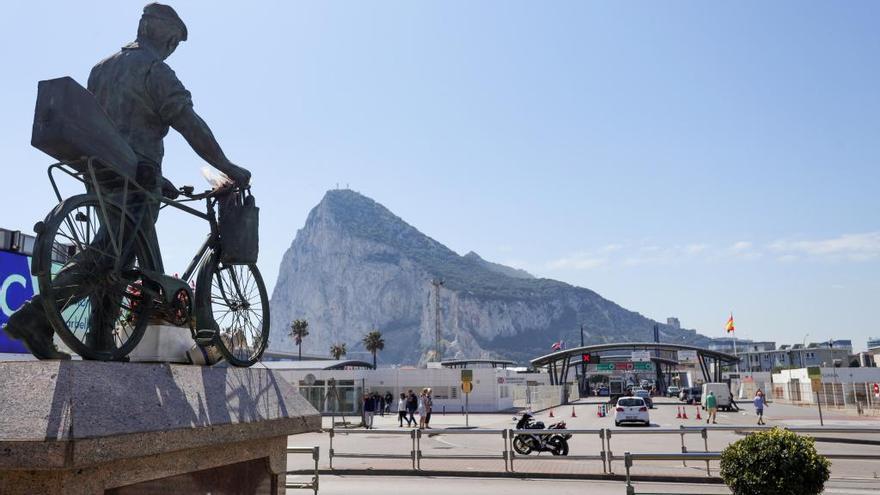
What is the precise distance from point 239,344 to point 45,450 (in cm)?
300

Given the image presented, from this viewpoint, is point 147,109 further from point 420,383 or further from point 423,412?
point 420,383

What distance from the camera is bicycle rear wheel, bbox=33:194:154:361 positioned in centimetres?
405

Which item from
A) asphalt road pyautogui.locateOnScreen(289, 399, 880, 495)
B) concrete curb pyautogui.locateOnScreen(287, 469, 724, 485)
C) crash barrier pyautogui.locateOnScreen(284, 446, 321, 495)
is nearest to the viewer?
crash barrier pyautogui.locateOnScreen(284, 446, 321, 495)

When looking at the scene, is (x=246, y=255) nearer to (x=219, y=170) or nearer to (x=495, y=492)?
(x=219, y=170)

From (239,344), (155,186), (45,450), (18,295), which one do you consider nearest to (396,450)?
(18,295)

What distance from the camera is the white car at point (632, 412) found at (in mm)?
31297

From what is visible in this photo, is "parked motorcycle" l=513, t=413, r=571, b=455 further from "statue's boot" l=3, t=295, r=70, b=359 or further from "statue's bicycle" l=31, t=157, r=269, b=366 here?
"statue's boot" l=3, t=295, r=70, b=359

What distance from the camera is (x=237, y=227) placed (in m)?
5.89

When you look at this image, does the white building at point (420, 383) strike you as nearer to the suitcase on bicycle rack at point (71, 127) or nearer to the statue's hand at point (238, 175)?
the statue's hand at point (238, 175)

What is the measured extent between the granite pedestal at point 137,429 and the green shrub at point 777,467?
191 inches

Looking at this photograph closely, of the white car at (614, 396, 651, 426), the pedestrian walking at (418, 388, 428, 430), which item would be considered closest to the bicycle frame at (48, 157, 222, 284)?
the pedestrian walking at (418, 388, 428, 430)

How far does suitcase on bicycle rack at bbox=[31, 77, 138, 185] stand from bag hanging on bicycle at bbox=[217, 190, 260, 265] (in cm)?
134

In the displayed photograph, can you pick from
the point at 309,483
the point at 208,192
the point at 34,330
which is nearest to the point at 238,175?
the point at 208,192

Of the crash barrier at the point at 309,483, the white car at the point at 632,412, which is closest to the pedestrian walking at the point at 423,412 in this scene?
the white car at the point at 632,412
